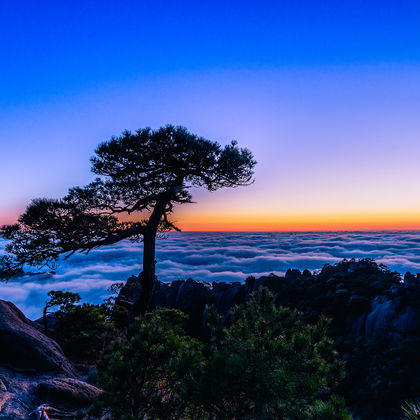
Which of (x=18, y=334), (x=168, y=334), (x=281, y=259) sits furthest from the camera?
(x=281, y=259)

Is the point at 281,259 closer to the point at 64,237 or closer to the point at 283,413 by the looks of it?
the point at 64,237

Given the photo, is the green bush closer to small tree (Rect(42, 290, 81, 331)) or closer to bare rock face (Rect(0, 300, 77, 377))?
bare rock face (Rect(0, 300, 77, 377))

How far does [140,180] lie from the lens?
1110 centimetres

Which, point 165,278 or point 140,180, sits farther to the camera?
point 165,278

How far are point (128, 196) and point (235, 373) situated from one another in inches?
379

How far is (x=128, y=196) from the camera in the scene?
457 inches

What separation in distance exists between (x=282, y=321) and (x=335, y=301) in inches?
332

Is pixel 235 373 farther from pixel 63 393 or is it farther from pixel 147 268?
pixel 147 268

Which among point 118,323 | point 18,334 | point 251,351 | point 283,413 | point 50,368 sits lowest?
point 118,323

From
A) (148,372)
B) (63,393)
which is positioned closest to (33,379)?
(63,393)

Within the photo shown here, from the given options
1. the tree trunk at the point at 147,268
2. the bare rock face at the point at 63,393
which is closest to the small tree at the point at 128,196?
the tree trunk at the point at 147,268

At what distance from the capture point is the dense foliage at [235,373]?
3004 millimetres

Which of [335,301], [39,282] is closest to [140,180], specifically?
[335,301]

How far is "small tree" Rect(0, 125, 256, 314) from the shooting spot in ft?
31.6
